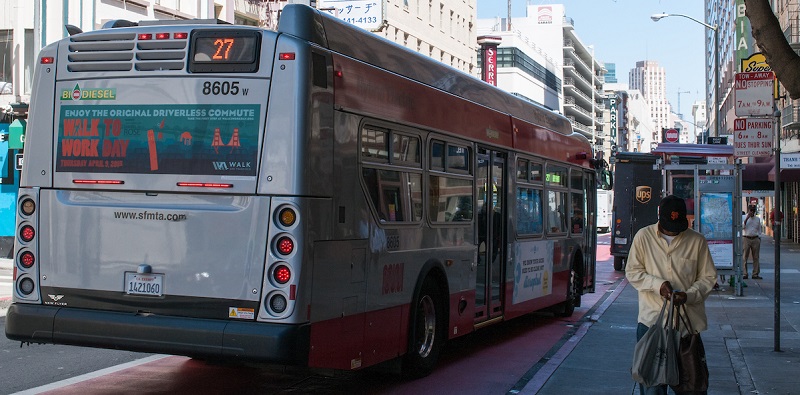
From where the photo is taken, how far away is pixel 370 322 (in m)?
8.34

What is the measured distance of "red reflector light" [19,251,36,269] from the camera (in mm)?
7771

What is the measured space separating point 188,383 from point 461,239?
3199 mm

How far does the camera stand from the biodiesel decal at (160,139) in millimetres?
7312

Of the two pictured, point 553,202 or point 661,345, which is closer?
point 661,345

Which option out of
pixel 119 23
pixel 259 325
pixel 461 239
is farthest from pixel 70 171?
pixel 461 239

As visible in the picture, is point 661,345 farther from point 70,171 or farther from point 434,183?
point 70,171

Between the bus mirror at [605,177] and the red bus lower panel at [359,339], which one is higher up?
the bus mirror at [605,177]

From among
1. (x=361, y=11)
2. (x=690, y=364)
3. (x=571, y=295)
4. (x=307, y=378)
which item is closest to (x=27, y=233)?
(x=307, y=378)

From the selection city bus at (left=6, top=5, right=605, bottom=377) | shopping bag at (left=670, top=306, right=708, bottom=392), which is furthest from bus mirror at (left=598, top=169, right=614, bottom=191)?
shopping bag at (left=670, top=306, right=708, bottom=392)

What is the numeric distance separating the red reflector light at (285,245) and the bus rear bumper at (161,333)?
1.70 feet

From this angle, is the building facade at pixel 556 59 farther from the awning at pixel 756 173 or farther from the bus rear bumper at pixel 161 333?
the bus rear bumper at pixel 161 333

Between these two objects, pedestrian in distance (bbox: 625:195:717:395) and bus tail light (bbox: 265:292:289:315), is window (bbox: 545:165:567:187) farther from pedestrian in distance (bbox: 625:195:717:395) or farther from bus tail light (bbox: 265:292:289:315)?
bus tail light (bbox: 265:292:289:315)

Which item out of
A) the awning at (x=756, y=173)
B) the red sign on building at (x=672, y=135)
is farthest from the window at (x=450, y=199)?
the awning at (x=756, y=173)

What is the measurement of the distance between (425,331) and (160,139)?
3565 millimetres
